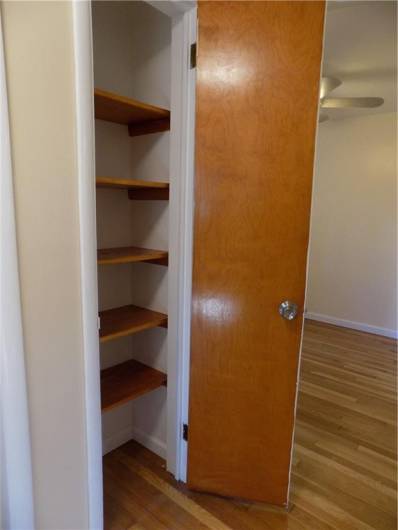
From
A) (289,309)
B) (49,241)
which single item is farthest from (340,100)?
(49,241)

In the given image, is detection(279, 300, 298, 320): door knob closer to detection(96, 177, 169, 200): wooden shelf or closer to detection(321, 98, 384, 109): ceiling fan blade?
detection(96, 177, 169, 200): wooden shelf

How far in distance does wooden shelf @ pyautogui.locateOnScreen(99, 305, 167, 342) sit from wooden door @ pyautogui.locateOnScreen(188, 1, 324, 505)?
249mm

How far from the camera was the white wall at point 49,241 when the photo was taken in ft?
3.38

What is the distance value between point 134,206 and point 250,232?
77 centimetres

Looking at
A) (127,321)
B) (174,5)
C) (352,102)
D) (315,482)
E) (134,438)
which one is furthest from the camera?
(352,102)

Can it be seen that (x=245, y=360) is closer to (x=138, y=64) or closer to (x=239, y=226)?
(x=239, y=226)

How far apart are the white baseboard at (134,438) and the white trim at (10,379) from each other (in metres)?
0.85

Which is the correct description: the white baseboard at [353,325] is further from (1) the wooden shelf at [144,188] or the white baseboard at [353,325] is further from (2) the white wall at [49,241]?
(2) the white wall at [49,241]

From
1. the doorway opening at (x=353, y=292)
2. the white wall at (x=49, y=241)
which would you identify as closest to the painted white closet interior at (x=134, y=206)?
the white wall at (x=49, y=241)

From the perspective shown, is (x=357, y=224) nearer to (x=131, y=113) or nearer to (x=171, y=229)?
(x=171, y=229)

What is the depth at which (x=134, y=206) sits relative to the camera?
195 cm

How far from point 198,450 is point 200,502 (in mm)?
245

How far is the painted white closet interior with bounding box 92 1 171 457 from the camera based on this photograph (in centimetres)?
172

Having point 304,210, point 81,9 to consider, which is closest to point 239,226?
point 304,210
